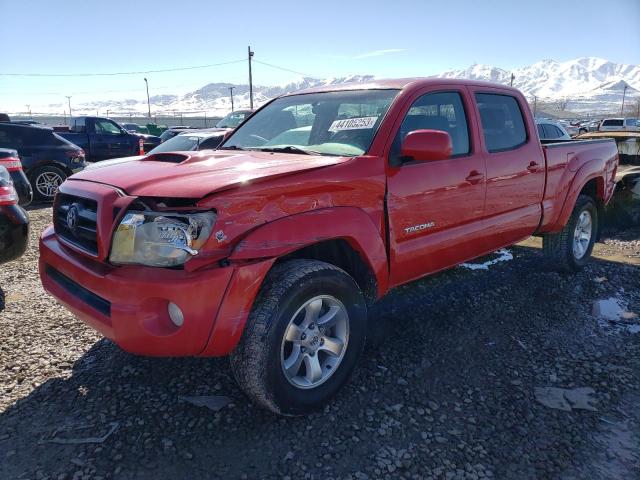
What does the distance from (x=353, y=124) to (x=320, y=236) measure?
1.01 m

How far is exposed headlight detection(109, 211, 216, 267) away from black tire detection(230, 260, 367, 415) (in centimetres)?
44

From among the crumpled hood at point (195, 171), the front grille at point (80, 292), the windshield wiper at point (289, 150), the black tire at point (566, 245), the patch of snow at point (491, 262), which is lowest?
the patch of snow at point (491, 262)

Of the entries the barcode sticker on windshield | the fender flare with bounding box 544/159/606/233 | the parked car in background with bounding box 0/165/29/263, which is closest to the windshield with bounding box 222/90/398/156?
the barcode sticker on windshield

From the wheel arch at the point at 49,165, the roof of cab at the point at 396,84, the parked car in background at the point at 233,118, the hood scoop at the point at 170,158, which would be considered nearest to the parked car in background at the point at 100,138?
the parked car in background at the point at 233,118

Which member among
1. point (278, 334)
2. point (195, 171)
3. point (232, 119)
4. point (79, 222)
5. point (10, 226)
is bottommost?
point (278, 334)

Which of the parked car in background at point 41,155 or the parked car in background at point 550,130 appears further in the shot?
the parked car in background at point 550,130

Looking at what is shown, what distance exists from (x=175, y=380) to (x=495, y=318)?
8.48 feet

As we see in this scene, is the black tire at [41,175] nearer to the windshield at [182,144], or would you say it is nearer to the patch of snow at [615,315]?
the windshield at [182,144]

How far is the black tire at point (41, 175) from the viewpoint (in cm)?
946

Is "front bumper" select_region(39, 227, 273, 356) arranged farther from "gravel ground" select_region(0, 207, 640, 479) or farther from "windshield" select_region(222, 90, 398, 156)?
"windshield" select_region(222, 90, 398, 156)

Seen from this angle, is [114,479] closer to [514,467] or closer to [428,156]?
[514,467]

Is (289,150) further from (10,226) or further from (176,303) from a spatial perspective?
(10,226)

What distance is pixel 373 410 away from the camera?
2.72 meters

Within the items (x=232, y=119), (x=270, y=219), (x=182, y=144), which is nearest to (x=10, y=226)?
(x=270, y=219)
